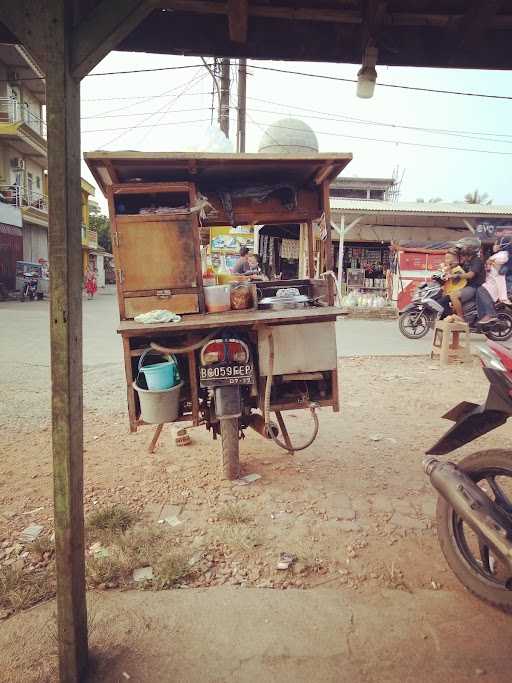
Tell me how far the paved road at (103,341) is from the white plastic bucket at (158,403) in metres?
4.42

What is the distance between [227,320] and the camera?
125 inches

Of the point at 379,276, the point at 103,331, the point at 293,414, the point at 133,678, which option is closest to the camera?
the point at 133,678

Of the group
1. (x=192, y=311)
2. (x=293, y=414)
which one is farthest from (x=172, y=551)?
(x=293, y=414)

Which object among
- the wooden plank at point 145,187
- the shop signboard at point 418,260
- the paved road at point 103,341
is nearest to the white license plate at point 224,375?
the wooden plank at point 145,187

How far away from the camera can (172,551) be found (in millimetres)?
2715

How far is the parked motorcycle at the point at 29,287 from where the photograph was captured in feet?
65.4

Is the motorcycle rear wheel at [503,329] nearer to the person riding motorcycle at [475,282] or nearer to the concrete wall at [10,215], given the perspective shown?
the person riding motorcycle at [475,282]

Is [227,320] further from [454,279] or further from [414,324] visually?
[414,324]

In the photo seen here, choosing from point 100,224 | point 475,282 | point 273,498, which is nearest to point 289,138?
point 273,498

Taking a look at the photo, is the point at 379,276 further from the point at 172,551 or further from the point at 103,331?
the point at 172,551

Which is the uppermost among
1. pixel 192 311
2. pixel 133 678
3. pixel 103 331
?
pixel 192 311

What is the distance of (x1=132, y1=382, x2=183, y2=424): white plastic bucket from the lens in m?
3.28

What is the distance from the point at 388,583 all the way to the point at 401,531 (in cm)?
54

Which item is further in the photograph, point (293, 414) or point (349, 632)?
point (293, 414)
